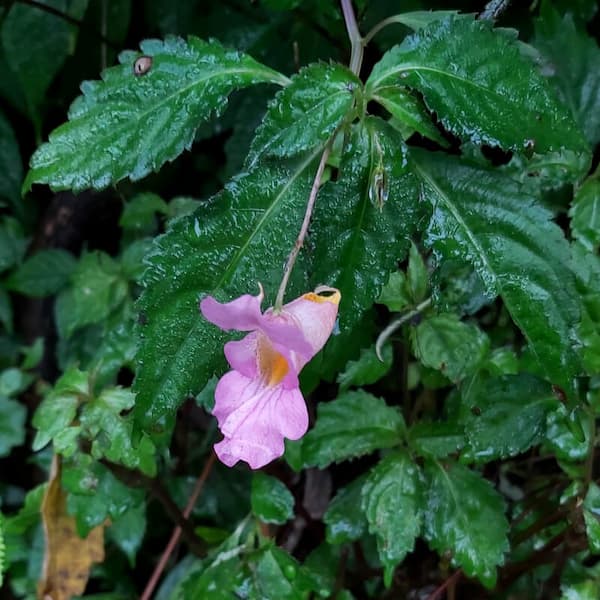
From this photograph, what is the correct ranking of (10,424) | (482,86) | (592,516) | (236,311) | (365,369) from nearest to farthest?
1. (236,311)
2. (482,86)
3. (592,516)
4. (365,369)
5. (10,424)

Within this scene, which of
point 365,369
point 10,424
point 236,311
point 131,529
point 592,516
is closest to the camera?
point 236,311

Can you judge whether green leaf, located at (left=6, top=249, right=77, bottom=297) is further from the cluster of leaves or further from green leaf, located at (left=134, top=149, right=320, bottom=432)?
green leaf, located at (left=134, top=149, right=320, bottom=432)

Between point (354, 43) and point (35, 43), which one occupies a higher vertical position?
point (354, 43)

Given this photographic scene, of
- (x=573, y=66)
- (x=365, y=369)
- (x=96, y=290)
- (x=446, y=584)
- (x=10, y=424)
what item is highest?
(x=573, y=66)

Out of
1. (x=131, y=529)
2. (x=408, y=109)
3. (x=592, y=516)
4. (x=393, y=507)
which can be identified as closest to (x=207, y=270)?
(x=408, y=109)

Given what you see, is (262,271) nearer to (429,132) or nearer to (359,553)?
(429,132)

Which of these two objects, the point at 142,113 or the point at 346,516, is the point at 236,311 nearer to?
the point at 142,113

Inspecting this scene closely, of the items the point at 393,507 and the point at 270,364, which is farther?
the point at 393,507

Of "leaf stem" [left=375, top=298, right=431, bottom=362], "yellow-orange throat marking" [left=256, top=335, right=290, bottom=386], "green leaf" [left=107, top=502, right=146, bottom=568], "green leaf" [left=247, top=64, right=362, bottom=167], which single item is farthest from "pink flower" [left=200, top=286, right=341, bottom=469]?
"green leaf" [left=107, top=502, right=146, bottom=568]
